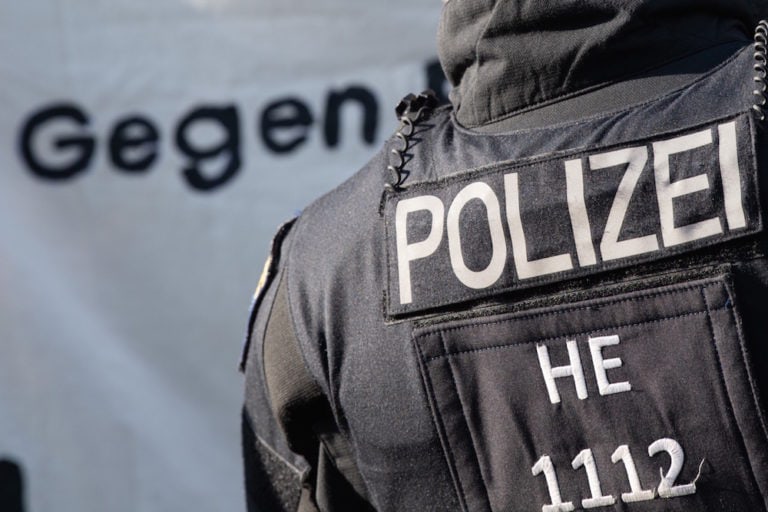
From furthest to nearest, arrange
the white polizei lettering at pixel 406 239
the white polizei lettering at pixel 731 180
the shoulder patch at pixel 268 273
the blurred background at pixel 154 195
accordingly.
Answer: the blurred background at pixel 154 195
the shoulder patch at pixel 268 273
the white polizei lettering at pixel 406 239
the white polizei lettering at pixel 731 180

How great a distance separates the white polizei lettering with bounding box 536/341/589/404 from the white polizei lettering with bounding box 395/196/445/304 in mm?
114

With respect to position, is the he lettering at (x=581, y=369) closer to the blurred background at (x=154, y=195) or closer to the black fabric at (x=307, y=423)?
the black fabric at (x=307, y=423)

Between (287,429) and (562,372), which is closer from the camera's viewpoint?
(562,372)

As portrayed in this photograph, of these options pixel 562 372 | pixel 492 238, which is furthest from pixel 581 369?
pixel 492 238

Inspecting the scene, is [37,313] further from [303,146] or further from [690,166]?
[690,166]

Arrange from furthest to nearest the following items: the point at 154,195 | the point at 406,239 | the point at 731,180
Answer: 1. the point at 154,195
2. the point at 406,239
3. the point at 731,180

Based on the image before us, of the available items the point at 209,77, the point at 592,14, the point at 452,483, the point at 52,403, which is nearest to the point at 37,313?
the point at 52,403

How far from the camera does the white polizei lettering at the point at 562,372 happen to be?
2.35 feet

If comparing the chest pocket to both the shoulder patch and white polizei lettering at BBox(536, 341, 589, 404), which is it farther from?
the shoulder patch

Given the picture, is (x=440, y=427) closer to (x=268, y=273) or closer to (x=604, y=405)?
(x=604, y=405)

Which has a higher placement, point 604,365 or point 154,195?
point 154,195

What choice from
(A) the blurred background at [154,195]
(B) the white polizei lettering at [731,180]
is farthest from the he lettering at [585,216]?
(A) the blurred background at [154,195]

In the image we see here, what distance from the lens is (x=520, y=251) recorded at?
2.44 ft

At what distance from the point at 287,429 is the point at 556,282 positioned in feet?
0.94
